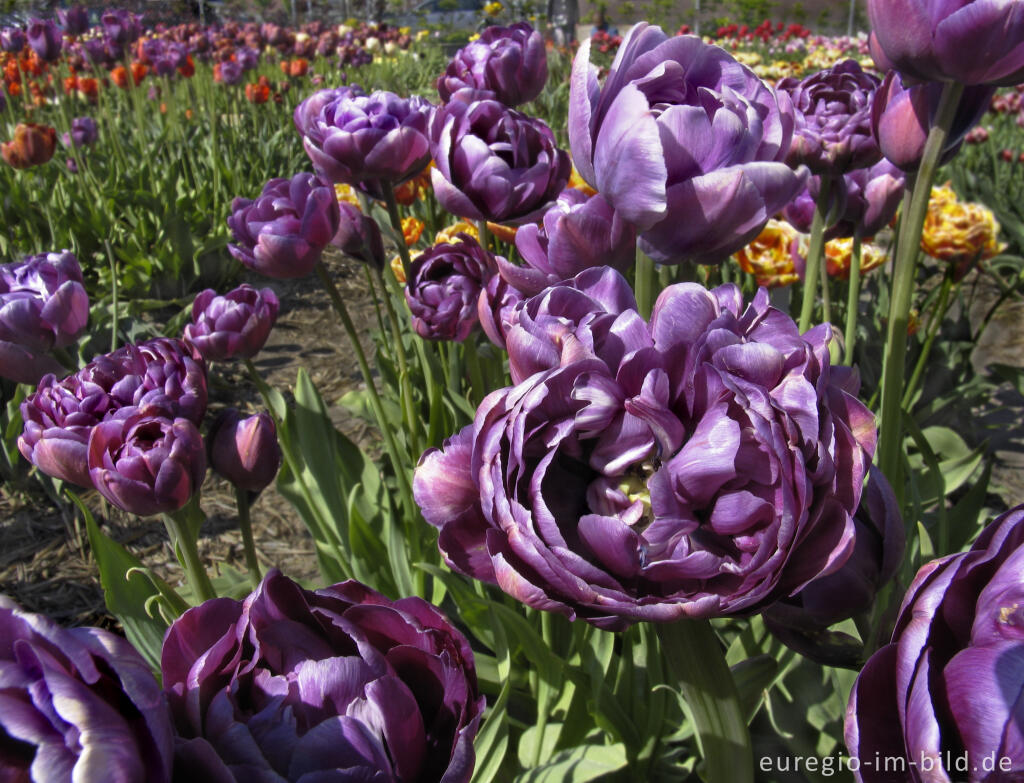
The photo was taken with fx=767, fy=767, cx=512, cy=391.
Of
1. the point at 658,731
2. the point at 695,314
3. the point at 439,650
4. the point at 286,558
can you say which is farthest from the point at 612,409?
the point at 286,558

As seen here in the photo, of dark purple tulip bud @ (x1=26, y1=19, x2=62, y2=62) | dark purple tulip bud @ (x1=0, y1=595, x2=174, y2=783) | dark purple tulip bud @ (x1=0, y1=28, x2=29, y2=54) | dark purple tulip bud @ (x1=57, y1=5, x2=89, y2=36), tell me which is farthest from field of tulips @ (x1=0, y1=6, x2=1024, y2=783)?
dark purple tulip bud @ (x1=0, y1=28, x2=29, y2=54)

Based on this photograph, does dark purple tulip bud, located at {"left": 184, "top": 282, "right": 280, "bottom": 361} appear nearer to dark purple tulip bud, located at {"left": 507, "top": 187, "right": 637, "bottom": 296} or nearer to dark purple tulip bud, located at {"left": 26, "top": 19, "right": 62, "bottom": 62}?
dark purple tulip bud, located at {"left": 507, "top": 187, "right": 637, "bottom": 296}

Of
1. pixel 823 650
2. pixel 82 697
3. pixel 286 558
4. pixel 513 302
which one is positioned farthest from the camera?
pixel 286 558

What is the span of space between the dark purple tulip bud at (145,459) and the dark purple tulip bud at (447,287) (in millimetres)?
470

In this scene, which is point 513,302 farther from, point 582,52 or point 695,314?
point 695,314

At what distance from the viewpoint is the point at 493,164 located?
39.9 inches

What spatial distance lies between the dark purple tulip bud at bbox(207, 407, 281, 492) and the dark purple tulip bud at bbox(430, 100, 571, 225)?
398mm

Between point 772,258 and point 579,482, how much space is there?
1.48 meters

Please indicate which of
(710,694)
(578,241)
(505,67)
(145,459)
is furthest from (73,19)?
(710,694)

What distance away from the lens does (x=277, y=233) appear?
3.81ft

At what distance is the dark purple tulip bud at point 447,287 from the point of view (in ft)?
4.07

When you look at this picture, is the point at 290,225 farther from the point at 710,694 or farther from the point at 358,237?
the point at 710,694

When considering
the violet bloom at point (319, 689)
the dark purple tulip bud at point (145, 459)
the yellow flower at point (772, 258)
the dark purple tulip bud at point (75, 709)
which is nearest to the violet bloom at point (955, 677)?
the violet bloom at point (319, 689)

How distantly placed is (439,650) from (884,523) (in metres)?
0.34
